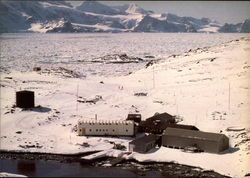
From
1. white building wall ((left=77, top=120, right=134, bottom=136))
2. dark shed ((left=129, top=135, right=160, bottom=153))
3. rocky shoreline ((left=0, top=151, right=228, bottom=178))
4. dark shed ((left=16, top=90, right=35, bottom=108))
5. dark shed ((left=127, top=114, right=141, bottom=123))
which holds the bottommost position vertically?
rocky shoreline ((left=0, top=151, right=228, bottom=178))

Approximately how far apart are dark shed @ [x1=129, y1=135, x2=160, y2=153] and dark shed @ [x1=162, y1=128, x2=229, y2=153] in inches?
52.0

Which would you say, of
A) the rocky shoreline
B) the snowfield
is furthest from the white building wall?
the rocky shoreline

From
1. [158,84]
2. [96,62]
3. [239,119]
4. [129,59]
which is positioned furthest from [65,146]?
[129,59]

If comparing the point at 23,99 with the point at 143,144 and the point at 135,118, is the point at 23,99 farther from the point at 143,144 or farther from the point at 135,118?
the point at 143,144

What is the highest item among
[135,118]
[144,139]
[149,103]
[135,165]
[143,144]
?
[149,103]

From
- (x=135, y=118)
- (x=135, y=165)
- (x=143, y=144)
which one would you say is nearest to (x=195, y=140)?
(x=143, y=144)

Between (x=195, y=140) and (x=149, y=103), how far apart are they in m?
18.4

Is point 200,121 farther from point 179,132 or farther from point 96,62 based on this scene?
point 96,62

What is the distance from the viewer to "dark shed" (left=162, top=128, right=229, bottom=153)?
139 feet

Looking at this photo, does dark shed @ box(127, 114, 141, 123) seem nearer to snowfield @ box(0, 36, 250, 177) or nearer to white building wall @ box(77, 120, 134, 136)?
→ snowfield @ box(0, 36, 250, 177)

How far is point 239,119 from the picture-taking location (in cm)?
5103

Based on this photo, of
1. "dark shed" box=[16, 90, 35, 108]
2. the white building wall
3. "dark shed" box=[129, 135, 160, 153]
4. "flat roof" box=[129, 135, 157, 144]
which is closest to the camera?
"dark shed" box=[129, 135, 160, 153]

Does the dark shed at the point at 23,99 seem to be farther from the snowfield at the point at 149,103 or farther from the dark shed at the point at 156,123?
the dark shed at the point at 156,123

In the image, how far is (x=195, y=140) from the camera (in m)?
43.2
